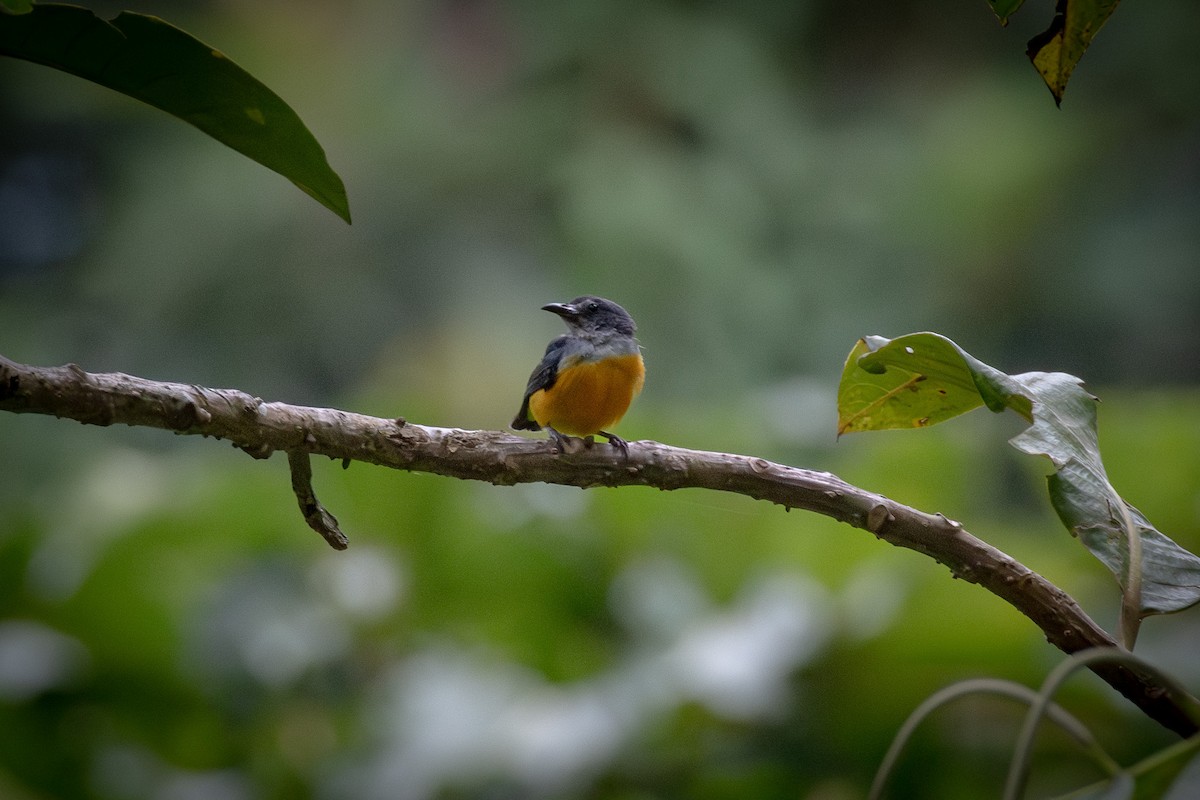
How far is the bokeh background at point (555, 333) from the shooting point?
275cm

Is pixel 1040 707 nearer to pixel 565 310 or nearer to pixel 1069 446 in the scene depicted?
pixel 1069 446

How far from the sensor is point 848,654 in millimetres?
2797

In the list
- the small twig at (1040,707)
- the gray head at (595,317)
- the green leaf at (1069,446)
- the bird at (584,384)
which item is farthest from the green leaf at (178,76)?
the gray head at (595,317)

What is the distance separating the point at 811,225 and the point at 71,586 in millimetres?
3942

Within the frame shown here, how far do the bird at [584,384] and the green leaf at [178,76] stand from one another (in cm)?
101

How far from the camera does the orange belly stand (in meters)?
2.07

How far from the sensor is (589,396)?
2068 mm

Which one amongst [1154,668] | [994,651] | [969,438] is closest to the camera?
[1154,668]

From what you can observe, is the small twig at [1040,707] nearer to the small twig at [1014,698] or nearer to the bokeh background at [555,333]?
the small twig at [1014,698]

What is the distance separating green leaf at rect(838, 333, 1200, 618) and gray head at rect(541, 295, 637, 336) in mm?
1096

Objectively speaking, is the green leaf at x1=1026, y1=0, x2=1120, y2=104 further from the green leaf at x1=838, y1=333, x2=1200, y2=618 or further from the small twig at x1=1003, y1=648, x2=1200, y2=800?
the small twig at x1=1003, y1=648, x2=1200, y2=800

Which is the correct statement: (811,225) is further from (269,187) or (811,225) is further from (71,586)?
(71,586)

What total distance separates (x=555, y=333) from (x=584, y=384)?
308 centimetres

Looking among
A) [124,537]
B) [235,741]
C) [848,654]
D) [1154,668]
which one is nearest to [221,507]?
[124,537]
